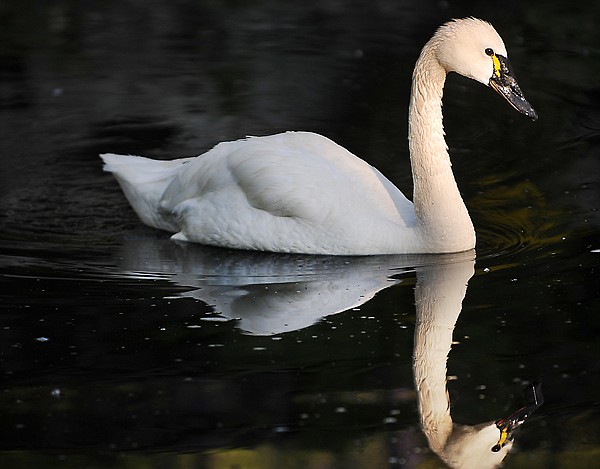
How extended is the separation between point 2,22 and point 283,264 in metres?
7.51

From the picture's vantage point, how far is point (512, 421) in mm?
5809

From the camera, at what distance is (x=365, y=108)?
11.7 metres

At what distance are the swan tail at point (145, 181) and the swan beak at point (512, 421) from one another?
12.0 ft

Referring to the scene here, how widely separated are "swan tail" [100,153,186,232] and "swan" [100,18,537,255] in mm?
433

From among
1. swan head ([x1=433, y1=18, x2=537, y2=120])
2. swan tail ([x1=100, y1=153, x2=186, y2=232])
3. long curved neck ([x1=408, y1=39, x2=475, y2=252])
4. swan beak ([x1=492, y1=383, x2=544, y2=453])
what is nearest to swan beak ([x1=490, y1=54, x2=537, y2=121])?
swan head ([x1=433, y1=18, x2=537, y2=120])

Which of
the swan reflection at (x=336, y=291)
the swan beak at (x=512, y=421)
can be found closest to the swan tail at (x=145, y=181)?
the swan reflection at (x=336, y=291)

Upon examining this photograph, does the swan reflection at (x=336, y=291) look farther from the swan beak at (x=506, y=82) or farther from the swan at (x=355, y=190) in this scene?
the swan beak at (x=506, y=82)

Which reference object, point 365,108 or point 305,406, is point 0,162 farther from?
point 305,406

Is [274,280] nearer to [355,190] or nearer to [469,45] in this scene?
[355,190]

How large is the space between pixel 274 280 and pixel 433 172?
126 cm

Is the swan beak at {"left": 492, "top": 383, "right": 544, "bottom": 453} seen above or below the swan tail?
above

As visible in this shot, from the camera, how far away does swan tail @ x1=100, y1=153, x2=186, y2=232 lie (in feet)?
29.6

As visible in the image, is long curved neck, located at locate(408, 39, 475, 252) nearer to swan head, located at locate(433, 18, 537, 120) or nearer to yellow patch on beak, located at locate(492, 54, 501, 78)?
swan head, located at locate(433, 18, 537, 120)

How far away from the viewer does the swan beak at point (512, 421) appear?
5645 millimetres
